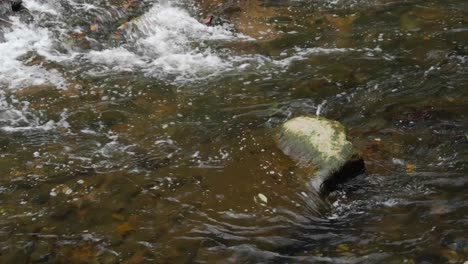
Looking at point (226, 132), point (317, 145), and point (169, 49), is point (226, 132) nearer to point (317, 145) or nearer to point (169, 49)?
point (317, 145)

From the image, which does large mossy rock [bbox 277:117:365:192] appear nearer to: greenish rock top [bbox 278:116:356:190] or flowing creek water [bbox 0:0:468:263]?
greenish rock top [bbox 278:116:356:190]

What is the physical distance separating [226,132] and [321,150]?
4.86 feet

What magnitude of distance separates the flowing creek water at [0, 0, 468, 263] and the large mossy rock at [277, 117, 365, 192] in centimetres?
15

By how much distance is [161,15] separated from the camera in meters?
10.4

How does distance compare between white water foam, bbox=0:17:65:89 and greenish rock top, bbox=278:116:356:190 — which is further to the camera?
white water foam, bbox=0:17:65:89

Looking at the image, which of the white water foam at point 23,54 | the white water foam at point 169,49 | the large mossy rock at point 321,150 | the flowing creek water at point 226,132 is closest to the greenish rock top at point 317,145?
the large mossy rock at point 321,150

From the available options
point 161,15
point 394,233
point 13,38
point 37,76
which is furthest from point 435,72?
point 13,38

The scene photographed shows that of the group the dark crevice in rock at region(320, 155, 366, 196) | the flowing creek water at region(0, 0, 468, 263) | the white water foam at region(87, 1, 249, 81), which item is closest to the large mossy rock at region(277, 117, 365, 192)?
the dark crevice in rock at region(320, 155, 366, 196)

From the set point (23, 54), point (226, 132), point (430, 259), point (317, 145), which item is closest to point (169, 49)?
point (23, 54)

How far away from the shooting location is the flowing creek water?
14.7 ft

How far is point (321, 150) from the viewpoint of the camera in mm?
5309

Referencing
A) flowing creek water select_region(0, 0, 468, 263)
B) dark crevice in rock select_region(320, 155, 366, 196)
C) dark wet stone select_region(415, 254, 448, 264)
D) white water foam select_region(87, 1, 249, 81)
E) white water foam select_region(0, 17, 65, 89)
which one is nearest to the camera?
dark wet stone select_region(415, 254, 448, 264)

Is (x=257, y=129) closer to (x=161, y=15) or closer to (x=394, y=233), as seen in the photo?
(x=394, y=233)

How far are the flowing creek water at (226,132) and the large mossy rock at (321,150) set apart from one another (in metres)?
0.15
